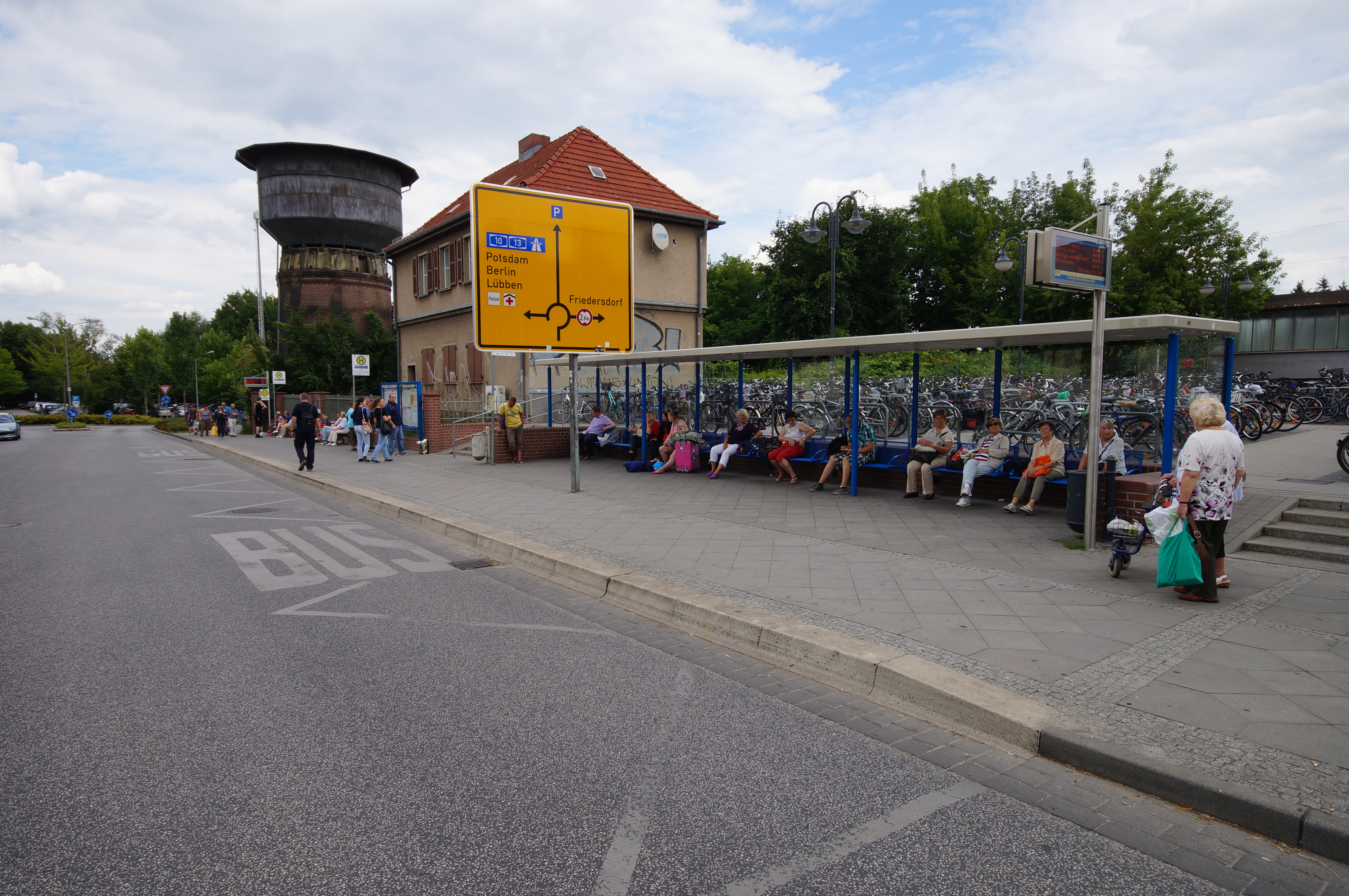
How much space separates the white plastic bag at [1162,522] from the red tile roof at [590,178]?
20.8 m

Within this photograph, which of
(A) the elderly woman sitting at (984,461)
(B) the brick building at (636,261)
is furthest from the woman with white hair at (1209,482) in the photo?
(B) the brick building at (636,261)

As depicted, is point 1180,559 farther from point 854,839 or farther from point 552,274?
point 552,274

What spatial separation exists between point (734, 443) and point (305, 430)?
9.75 metres

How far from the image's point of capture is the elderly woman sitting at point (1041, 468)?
30.6 ft

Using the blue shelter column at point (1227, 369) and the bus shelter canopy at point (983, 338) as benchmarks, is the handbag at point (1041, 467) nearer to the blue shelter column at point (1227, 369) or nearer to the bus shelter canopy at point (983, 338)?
the bus shelter canopy at point (983, 338)

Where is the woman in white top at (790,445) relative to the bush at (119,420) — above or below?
above

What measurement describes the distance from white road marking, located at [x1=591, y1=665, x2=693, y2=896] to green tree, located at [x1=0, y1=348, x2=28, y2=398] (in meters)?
94.5

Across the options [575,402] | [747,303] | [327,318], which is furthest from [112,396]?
[575,402]

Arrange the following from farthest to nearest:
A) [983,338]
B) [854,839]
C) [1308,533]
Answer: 1. [983,338]
2. [1308,533]
3. [854,839]

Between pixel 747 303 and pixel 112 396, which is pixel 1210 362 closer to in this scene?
pixel 747 303

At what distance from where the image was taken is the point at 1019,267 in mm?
39906

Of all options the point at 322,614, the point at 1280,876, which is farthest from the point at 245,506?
the point at 1280,876

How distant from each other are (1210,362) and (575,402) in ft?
25.9

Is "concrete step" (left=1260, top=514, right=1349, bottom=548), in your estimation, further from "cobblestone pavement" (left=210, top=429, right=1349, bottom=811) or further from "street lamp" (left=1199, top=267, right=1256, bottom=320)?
"street lamp" (left=1199, top=267, right=1256, bottom=320)
